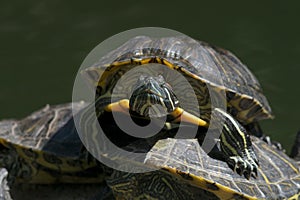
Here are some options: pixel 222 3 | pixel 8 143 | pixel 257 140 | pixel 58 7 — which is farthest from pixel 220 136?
pixel 58 7

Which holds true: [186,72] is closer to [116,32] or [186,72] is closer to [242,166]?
[242,166]

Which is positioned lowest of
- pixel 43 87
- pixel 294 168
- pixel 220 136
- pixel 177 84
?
pixel 43 87

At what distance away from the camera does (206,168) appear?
12.2ft

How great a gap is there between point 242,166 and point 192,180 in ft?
1.14

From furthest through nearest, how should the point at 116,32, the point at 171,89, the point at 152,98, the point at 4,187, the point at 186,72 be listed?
the point at 116,32 → the point at 4,187 → the point at 186,72 → the point at 171,89 → the point at 152,98

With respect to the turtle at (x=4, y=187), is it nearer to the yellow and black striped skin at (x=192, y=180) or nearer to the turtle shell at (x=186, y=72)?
the yellow and black striped skin at (x=192, y=180)

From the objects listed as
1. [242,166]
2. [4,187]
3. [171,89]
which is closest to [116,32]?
[4,187]

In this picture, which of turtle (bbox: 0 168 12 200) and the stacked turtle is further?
turtle (bbox: 0 168 12 200)

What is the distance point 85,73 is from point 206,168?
95cm

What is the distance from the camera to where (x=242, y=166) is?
382 cm

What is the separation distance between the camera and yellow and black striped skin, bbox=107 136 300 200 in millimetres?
3656

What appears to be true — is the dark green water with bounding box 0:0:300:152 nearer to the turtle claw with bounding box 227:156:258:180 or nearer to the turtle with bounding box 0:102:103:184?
the turtle with bounding box 0:102:103:184

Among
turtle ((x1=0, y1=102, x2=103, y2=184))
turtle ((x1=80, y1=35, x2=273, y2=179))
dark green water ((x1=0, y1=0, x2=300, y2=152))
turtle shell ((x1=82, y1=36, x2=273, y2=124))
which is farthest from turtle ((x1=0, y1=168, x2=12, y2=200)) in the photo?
dark green water ((x1=0, y1=0, x2=300, y2=152))

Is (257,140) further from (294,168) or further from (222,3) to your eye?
(222,3)
